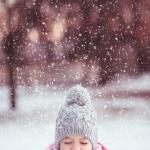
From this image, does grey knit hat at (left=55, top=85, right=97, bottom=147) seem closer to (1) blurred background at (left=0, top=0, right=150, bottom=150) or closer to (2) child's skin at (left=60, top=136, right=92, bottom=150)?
(2) child's skin at (left=60, top=136, right=92, bottom=150)

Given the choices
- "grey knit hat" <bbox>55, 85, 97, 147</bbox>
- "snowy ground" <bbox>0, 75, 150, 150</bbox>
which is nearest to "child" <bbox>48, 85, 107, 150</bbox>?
"grey knit hat" <bbox>55, 85, 97, 147</bbox>

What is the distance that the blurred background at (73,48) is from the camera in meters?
10.9

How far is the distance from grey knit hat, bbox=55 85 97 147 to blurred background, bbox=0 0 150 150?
6.90 metres

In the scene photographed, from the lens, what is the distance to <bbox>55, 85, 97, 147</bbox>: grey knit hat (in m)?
2.69

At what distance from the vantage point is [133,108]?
834 cm

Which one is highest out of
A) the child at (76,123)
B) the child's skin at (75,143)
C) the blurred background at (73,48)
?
the blurred background at (73,48)

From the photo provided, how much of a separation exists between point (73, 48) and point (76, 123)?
10.3 meters

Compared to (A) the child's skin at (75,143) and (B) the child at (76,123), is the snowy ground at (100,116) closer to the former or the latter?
(B) the child at (76,123)

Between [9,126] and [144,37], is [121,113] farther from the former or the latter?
[144,37]

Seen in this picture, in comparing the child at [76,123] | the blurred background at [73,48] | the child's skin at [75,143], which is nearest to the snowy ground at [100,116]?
the blurred background at [73,48]

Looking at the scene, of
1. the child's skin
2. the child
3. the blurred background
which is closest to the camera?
the child's skin

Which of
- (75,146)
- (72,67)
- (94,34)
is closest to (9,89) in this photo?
(72,67)

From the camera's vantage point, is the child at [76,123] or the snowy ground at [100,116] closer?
the child at [76,123]

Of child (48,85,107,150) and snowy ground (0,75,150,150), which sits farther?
snowy ground (0,75,150,150)
